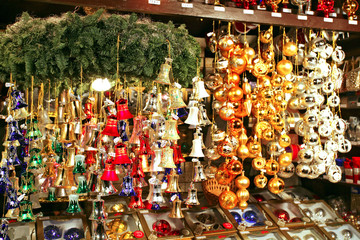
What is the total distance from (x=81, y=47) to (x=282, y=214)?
110 inches

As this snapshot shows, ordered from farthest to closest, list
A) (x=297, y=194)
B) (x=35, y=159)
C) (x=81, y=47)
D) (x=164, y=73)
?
(x=297, y=194)
(x=35, y=159)
(x=164, y=73)
(x=81, y=47)

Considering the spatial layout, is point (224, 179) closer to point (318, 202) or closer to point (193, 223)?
point (193, 223)

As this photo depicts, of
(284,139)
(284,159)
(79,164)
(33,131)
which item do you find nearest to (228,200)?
(284,159)

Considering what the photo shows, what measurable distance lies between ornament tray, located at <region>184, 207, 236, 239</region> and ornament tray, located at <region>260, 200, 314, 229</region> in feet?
1.60

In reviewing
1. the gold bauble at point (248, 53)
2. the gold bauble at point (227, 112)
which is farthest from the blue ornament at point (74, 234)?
the gold bauble at point (248, 53)

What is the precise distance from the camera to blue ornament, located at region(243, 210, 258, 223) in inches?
163

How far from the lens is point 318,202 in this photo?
4555mm

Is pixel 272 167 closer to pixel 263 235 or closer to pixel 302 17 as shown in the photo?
pixel 263 235

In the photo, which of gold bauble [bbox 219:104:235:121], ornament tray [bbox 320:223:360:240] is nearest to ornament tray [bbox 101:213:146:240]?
gold bauble [bbox 219:104:235:121]

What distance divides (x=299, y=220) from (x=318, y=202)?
1.76ft

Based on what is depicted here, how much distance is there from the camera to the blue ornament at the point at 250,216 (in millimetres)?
4137

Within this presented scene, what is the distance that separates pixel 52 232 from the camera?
3.54 meters

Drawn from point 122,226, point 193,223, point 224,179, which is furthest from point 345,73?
point 122,226

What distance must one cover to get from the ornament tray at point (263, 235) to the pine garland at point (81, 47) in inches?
74.1
